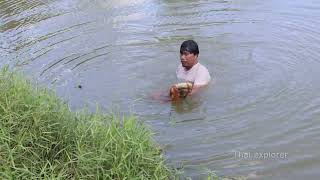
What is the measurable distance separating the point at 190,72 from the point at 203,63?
997mm

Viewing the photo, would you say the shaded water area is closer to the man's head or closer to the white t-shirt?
the white t-shirt

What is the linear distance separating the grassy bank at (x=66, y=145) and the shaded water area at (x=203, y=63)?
728 millimetres

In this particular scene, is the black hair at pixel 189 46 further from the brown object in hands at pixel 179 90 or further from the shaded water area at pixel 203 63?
the shaded water area at pixel 203 63

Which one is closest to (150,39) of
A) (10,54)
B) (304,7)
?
(10,54)

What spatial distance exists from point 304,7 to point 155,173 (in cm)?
631

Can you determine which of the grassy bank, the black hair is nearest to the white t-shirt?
the black hair

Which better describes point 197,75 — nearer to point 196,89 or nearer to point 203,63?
point 196,89

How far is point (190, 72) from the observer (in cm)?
648

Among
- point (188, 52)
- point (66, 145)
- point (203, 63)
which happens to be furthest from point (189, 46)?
point (66, 145)

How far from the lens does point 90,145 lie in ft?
13.4

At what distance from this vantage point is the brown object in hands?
603 cm

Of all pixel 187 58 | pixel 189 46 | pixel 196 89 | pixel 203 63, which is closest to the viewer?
pixel 189 46

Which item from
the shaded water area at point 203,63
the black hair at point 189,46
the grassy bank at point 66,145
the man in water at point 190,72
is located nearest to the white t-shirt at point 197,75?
the man in water at point 190,72

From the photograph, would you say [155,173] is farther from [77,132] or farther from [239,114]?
[239,114]
